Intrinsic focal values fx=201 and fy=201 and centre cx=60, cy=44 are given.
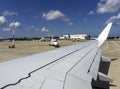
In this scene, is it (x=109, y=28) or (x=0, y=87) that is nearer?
(x=0, y=87)

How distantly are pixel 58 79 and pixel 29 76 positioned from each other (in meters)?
0.37

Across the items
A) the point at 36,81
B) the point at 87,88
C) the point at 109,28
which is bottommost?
the point at 87,88

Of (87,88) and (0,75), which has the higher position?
(0,75)

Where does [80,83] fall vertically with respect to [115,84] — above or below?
above

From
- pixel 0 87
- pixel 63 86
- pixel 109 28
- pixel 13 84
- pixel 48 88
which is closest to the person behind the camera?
pixel 0 87

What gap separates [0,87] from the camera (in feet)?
5.84

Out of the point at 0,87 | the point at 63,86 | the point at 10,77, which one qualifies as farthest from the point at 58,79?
the point at 0,87

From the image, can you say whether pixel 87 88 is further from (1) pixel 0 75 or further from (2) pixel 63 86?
(1) pixel 0 75

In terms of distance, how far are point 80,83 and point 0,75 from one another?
1060 millimetres

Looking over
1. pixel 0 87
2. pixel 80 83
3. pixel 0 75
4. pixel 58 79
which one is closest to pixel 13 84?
pixel 0 87

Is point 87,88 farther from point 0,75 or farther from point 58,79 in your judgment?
point 0,75

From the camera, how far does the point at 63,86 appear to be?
2256 millimetres

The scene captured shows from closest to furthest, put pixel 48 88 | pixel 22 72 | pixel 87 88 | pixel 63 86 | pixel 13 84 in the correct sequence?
pixel 13 84, pixel 48 88, pixel 63 86, pixel 22 72, pixel 87 88

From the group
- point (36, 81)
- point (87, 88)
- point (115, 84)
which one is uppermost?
point (36, 81)
